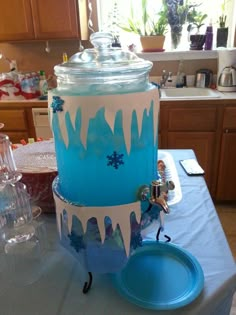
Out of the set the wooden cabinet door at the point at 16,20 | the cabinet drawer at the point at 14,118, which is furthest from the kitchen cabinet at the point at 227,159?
the wooden cabinet door at the point at 16,20

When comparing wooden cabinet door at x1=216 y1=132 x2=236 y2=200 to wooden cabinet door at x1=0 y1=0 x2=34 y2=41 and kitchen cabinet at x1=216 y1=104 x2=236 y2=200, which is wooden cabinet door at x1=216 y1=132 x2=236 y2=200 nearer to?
kitchen cabinet at x1=216 y1=104 x2=236 y2=200

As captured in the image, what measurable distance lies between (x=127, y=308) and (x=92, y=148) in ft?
1.13

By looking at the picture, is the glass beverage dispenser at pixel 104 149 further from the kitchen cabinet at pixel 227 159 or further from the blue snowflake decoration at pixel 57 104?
the kitchen cabinet at pixel 227 159

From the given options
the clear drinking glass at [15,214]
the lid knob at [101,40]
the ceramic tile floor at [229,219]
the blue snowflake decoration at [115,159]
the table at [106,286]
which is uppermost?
the lid knob at [101,40]

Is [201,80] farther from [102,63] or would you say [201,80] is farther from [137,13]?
[102,63]

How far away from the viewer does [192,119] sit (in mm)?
2227

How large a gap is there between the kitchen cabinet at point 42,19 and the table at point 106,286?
6.63 ft

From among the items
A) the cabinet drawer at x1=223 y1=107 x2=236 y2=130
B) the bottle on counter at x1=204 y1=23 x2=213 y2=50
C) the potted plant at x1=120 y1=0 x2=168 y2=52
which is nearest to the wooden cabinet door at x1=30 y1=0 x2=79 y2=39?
the potted plant at x1=120 y1=0 x2=168 y2=52

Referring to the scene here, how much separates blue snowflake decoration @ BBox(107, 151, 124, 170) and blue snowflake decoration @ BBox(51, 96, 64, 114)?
149 mm

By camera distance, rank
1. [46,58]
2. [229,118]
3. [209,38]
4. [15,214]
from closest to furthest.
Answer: [15,214], [229,118], [209,38], [46,58]

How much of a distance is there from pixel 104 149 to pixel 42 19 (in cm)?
221

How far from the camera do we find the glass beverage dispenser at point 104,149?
59cm

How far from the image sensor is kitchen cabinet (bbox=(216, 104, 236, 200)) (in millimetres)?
2172

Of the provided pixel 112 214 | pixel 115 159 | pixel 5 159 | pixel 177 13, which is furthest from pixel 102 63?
pixel 177 13
